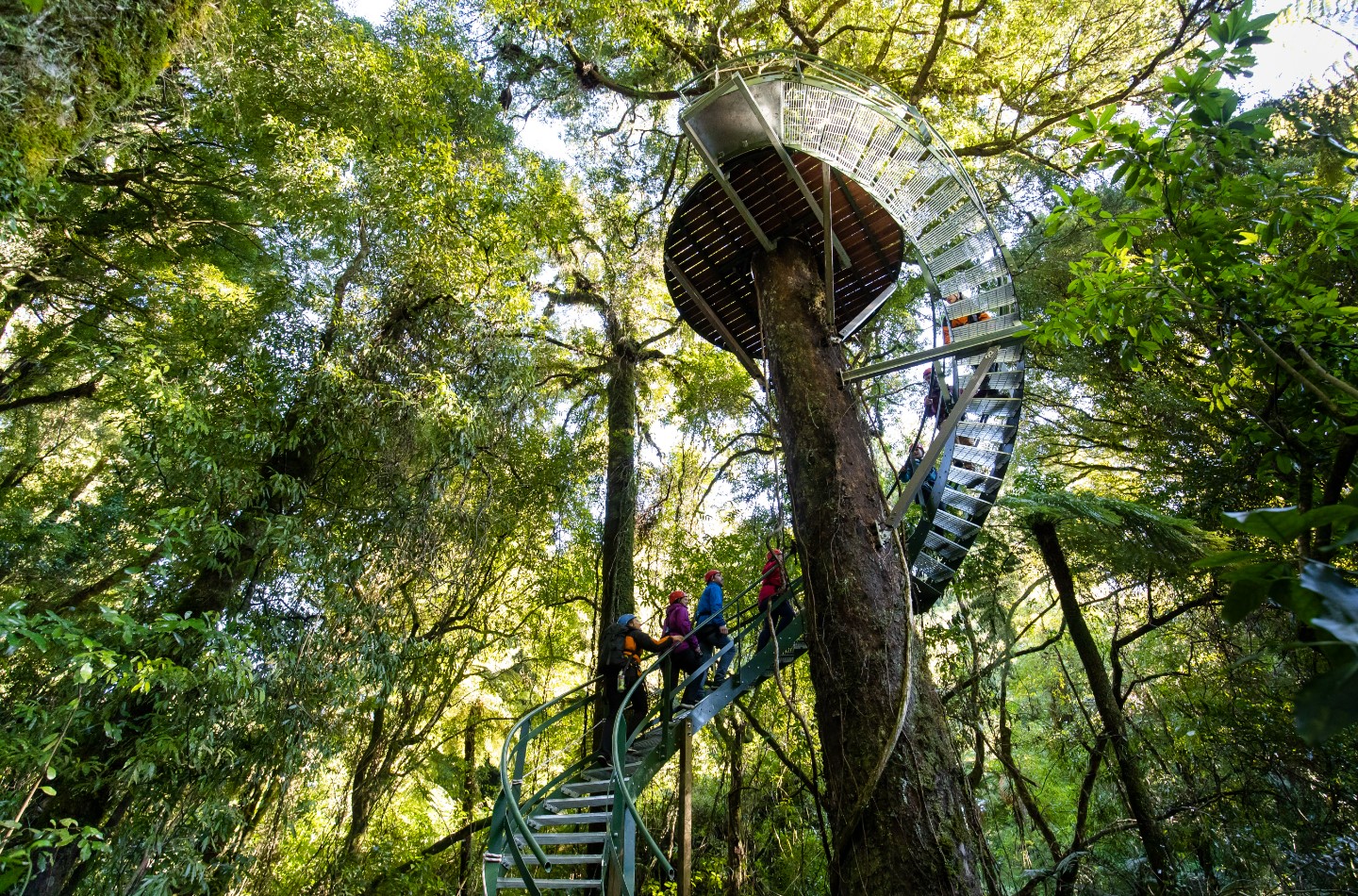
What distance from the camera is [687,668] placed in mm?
6672

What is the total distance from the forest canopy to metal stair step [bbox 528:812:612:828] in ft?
5.31

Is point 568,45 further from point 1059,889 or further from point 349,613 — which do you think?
point 1059,889

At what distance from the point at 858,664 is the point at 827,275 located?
304 centimetres

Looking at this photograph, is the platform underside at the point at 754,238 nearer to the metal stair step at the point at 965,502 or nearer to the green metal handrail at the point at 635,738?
the metal stair step at the point at 965,502

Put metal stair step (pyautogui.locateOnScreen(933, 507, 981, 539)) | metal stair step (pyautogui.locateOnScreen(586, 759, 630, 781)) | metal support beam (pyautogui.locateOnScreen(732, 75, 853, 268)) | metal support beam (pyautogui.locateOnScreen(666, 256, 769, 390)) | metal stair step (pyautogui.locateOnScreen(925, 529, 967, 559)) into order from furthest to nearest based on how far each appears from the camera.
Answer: metal support beam (pyautogui.locateOnScreen(666, 256, 769, 390))
metal stair step (pyautogui.locateOnScreen(925, 529, 967, 559))
metal stair step (pyautogui.locateOnScreen(933, 507, 981, 539))
metal stair step (pyautogui.locateOnScreen(586, 759, 630, 781))
metal support beam (pyautogui.locateOnScreen(732, 75, 853, 268))

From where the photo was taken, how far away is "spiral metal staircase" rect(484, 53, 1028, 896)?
512cm

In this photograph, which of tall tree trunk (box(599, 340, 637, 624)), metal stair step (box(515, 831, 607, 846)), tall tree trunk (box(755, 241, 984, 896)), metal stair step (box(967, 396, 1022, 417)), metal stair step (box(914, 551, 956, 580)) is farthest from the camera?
tall tree trunk (box(599, 340, 637, 624))

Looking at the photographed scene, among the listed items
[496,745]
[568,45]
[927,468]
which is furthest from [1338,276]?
[496,745]

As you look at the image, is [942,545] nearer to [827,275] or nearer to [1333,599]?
[827,275]

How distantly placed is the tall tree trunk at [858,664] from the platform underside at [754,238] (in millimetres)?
1403

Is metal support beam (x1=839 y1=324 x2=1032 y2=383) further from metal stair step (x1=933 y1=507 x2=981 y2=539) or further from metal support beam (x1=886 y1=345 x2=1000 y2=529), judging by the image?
metal stair step (x1=933 y1=507 x2=981 y2=539)

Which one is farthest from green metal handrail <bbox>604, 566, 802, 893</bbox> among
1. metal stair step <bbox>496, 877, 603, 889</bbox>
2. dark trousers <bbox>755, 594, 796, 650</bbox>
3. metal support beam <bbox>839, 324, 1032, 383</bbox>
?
metal support beam <bbox>839, 324, 1032, 383</bbox>

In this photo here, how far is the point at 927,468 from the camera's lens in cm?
479

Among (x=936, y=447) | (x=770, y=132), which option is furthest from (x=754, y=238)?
(x=936, y=447)
